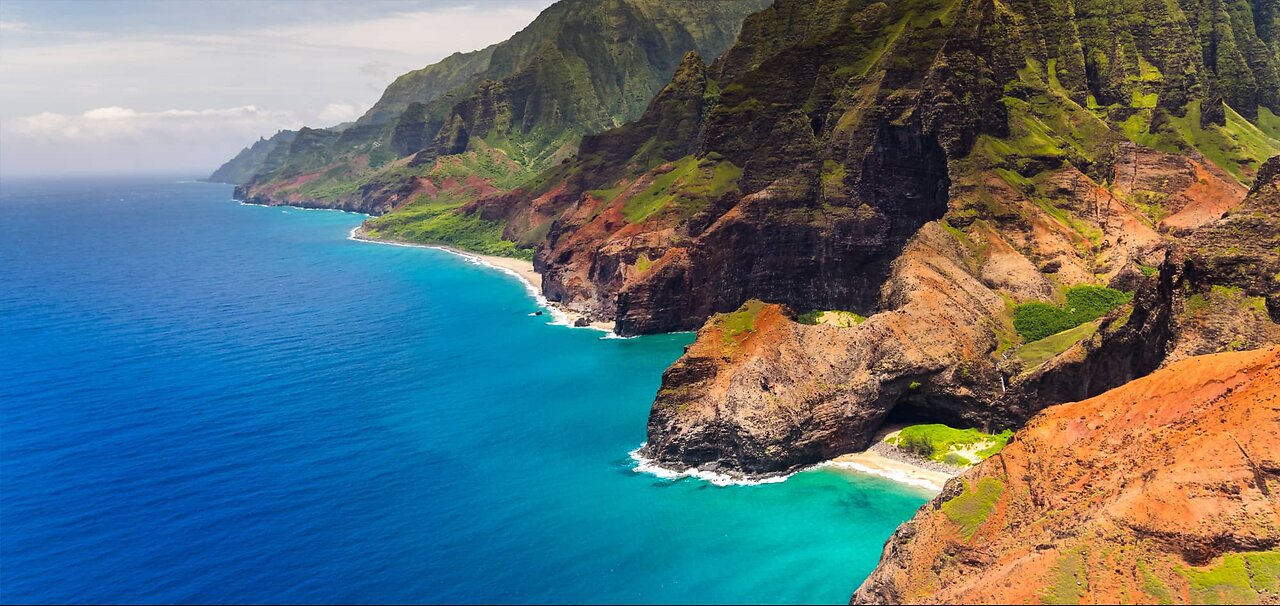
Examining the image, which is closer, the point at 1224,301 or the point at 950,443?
the point at 1224,301

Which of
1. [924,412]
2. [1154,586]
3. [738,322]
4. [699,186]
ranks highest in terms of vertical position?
[699,186]

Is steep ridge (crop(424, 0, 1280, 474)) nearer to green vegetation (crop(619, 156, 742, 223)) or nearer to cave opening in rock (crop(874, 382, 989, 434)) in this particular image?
cave opening in rock (crop(874, 382, 989, 434))

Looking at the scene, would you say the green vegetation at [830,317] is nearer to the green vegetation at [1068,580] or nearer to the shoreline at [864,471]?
the shoreline at [864,471]

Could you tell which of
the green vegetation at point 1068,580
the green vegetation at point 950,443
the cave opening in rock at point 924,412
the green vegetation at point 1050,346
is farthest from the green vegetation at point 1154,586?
the green vegetation at point 1050,346

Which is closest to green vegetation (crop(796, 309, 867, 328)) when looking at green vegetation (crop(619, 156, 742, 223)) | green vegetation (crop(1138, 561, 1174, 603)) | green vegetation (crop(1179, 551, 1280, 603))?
green vegetation (crop(619, 156, 742, 223))

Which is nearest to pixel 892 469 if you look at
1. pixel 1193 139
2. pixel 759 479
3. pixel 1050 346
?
pixel 759 479

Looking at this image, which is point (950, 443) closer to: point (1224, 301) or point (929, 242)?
point (1224, 301)

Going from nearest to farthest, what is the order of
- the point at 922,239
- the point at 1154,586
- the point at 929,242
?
the point at 1154,586, the point at 929,242, the point at 922,239
